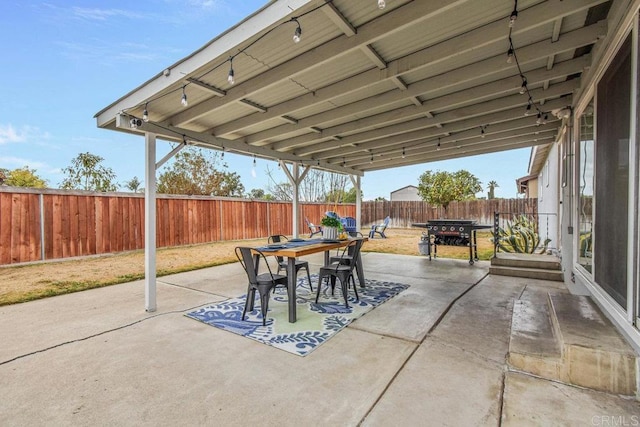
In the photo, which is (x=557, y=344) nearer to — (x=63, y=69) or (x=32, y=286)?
(x=32, y=286)

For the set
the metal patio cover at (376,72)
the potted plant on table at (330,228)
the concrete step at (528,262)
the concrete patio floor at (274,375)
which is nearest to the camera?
the concrete patio floor at (274,375)

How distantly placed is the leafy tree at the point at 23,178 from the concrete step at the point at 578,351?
1552 cm

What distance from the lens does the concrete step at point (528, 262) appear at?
15.9ft

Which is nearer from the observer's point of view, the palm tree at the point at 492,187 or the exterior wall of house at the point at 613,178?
the exterior wall of house at the point at 613,178

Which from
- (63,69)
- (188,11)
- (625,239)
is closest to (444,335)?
(625,239)

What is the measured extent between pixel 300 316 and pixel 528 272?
416cm

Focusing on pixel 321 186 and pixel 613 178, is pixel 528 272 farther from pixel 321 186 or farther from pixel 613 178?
pixel 321 186

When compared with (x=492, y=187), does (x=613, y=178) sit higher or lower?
lower

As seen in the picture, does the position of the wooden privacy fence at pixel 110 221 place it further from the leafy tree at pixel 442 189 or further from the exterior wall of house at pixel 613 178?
the exterior wall of house at pixel 613 178

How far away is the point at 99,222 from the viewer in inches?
283

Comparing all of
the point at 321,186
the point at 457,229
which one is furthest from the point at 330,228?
the point at 321,186

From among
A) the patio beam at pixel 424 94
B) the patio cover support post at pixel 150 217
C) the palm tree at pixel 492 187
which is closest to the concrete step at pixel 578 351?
the patio beam at pixel 424 94

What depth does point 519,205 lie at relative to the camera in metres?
13.3

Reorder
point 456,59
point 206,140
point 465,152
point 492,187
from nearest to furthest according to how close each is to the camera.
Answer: point 456,59 < point 206,140 < point 465,152 < point 492,187
